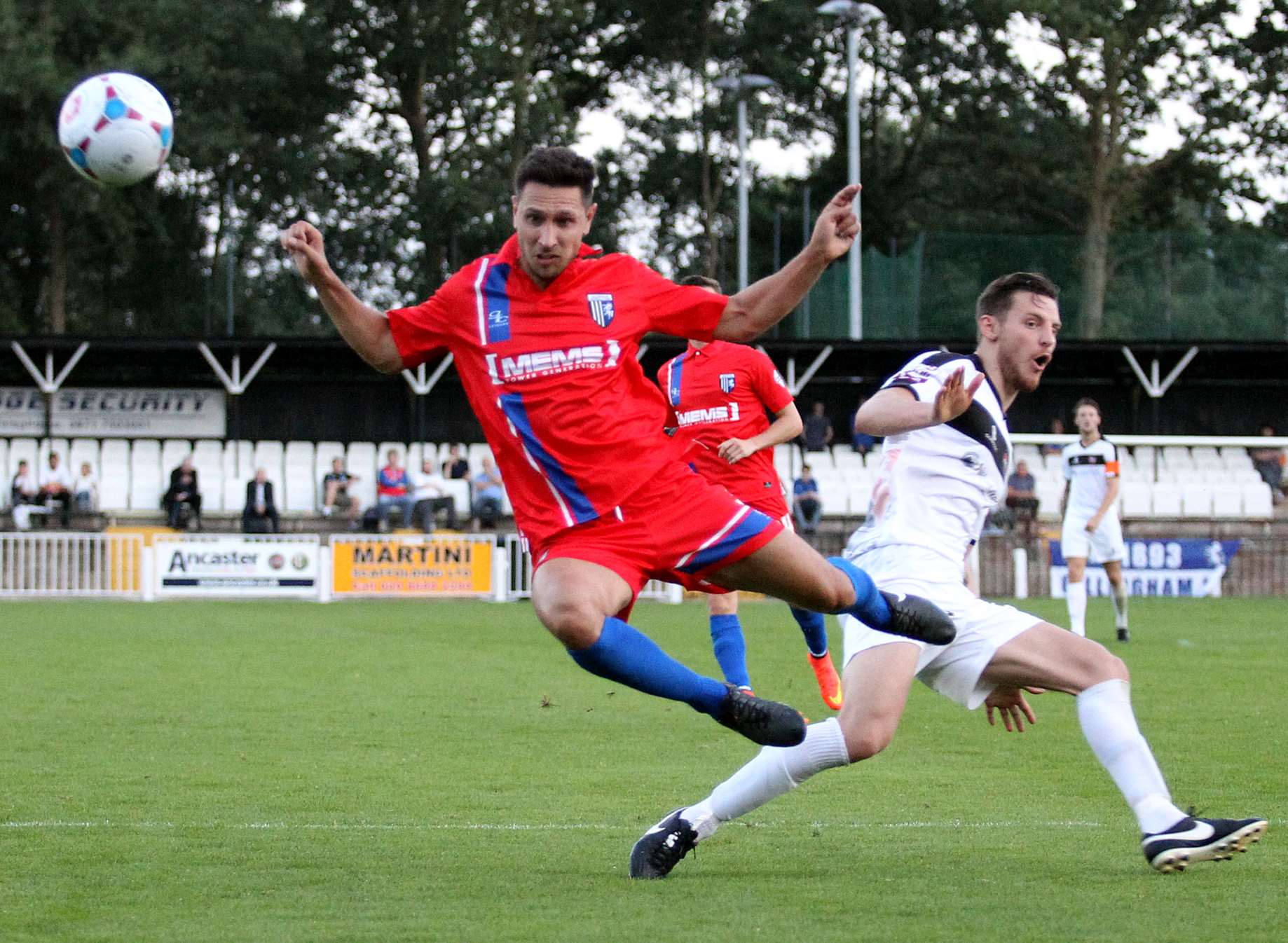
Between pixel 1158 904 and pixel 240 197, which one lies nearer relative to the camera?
pixel 1158 904

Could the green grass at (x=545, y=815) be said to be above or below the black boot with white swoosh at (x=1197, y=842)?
below

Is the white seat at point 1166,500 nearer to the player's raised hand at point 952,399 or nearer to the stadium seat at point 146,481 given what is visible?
the stadium seat at point 146,481

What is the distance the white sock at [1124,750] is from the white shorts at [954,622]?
1.04 ft

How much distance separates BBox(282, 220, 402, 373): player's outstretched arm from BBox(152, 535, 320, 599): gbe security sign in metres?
16.6

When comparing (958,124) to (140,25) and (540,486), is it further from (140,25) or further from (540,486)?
(540,486)

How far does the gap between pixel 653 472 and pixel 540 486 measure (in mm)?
361

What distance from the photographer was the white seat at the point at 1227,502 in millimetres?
26922

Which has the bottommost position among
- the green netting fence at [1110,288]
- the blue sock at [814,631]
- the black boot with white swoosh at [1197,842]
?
the black boot with white swoosh at [1197,842]

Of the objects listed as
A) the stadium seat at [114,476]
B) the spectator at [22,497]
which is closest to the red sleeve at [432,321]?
the spectator at [22,497]

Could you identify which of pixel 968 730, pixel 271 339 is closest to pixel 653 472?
pixel 968 730

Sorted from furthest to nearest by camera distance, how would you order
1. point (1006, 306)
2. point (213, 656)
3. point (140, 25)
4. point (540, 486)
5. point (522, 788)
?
point (140, 25)
point (213, 656)
point (522, 788)
point (1006, 306)
point (540, 486)

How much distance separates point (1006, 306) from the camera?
5.68m

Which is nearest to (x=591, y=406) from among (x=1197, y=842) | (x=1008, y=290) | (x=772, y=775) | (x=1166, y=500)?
(x=772, y=775)

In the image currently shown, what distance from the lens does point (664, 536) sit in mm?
5281
